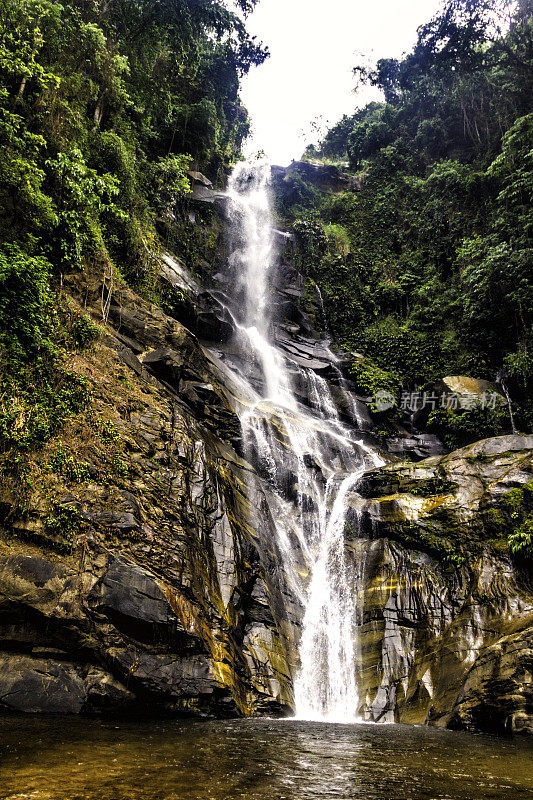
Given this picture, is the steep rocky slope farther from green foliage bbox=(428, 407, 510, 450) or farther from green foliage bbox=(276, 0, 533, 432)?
green foliage bbox=(276, 0, 533, 432)

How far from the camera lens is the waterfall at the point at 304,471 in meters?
9.84

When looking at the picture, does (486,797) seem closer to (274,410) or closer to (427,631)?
(427,631)

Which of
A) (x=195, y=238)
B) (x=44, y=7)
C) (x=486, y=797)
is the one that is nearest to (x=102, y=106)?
(x=44, y=7)

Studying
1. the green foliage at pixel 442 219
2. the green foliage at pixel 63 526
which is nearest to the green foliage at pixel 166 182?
the green foliage at pixel 442 219

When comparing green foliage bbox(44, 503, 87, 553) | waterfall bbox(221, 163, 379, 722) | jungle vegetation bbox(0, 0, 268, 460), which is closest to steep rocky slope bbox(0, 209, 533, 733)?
green foliage bbox(44, 503, 87, 553)

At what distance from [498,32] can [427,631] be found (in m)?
28.2

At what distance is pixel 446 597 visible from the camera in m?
10.4

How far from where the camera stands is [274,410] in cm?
1714

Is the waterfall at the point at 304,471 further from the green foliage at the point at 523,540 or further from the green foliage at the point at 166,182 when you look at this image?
the green foliage at the point at 166,182

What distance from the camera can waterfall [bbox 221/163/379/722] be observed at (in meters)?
9.84

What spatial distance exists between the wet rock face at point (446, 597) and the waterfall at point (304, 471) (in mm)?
546

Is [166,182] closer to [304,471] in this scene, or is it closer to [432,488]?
[304,471]

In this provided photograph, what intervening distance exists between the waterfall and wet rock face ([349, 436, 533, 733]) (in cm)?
55

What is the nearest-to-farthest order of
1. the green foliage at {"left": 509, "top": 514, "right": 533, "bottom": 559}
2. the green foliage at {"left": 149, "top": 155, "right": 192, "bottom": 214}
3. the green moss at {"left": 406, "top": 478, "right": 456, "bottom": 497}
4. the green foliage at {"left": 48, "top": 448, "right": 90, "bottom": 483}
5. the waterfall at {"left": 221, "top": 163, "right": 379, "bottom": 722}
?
the green foliage at {"left": 48, "top": 448, "right": 90, "bottom": 483} < the green foliage at {"left": 509, "top": 514, "right": 533, "bottom": 559} < the waterfall at {"left": 221, "top": 163, "right": 379, "bottom": 722} < the green moss at {"left": 406, "top": 478, "right": 456, "bottom": 497} < the green foliage at {"left": 149, "top": 155, "right": 192, "bottom": 214}
